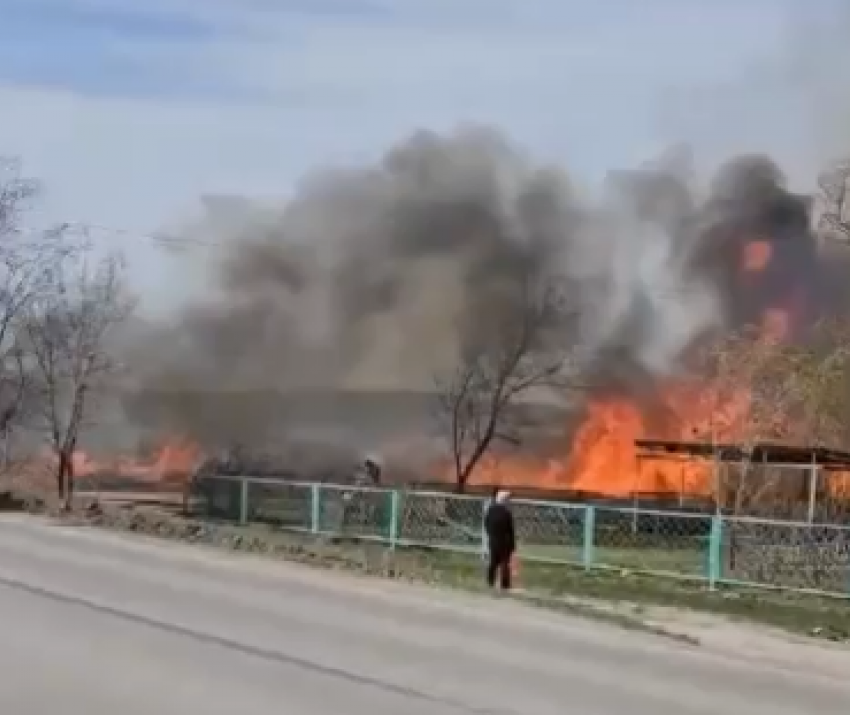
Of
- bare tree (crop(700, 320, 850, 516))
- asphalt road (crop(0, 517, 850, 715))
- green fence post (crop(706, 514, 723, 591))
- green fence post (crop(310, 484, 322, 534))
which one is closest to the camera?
asphalt road (crop(0, 517, 850, 715))

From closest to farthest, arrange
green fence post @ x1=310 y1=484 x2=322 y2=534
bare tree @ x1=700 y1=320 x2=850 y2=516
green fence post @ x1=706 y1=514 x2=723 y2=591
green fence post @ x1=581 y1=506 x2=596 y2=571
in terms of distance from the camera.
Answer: green fence post @ x1=706 y1=514 x2=723 y2=591 < green fence post @ x1=581 y1=506 x2=596 y2=571 < green fence post @ x1=310 y1=484 x2=322 y2=534 < bare tree @ x1=700 y1=320 x2=850 y2=516

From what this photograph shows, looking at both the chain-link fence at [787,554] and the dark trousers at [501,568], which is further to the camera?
the dark trousers at [501,568]

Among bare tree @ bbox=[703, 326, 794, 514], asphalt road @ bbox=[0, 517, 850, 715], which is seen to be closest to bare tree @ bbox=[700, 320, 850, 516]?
bare tree @ bbox=[703, 326, 794, 514]

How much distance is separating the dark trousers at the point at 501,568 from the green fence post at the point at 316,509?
7.32 meters

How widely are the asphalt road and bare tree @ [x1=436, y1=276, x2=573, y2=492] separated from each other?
30706 mm

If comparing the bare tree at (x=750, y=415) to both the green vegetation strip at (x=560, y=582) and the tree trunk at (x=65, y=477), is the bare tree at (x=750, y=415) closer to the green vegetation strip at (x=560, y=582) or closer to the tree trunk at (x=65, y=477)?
the green vegetation strip at (x=560, y=582)

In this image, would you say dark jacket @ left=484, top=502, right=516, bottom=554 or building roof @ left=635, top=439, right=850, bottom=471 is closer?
dark jacket @ left=484, top=502, right=516, bottom=554

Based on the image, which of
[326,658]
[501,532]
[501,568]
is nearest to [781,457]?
[501,568]

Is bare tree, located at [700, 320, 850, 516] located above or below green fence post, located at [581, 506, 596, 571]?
above

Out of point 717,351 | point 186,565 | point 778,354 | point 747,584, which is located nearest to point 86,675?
point 186,565

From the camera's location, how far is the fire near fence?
63.7 feet

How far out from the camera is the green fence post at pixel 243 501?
28.6 metres

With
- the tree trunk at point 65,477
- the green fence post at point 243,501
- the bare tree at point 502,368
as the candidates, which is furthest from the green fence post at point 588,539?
the bare tree at point 502,368

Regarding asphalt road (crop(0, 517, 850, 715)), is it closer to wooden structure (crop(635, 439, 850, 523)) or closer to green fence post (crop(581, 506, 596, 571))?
green fence post (crop(581, 506, 596, 571))
